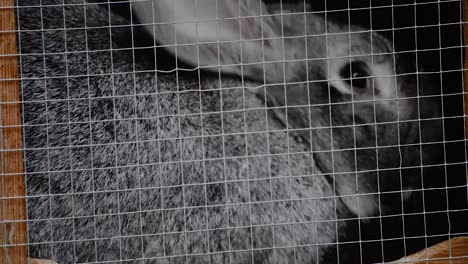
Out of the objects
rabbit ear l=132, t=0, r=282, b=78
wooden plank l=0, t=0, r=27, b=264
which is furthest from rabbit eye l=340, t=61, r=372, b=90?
wooden plank l=0, t=0, r=27, b=264

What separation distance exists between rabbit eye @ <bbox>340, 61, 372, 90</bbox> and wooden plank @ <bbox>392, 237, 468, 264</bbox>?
0.45 metres

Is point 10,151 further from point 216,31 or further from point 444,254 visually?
point 444,254

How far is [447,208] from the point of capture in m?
1.46

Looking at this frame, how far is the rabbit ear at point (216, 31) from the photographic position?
4.69 feet

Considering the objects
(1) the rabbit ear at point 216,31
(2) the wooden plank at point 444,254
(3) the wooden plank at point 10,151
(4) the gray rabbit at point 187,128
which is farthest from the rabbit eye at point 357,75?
(3) the wooden plank at point 10,151

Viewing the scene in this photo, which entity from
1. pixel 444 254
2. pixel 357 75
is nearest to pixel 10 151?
pixel 357 75

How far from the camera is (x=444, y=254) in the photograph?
147cm

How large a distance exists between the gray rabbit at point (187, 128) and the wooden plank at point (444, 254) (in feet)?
0.86

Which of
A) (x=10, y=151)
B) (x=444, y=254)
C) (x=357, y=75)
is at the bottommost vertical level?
(x=444, y=254)

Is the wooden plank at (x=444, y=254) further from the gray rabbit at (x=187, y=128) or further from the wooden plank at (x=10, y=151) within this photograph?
the wooden plank at (x=10, y=151)

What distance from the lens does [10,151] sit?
1.42 m

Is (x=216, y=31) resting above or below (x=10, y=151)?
above

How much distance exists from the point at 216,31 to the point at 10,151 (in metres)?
0.60

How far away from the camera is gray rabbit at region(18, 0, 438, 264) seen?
1.43 m
